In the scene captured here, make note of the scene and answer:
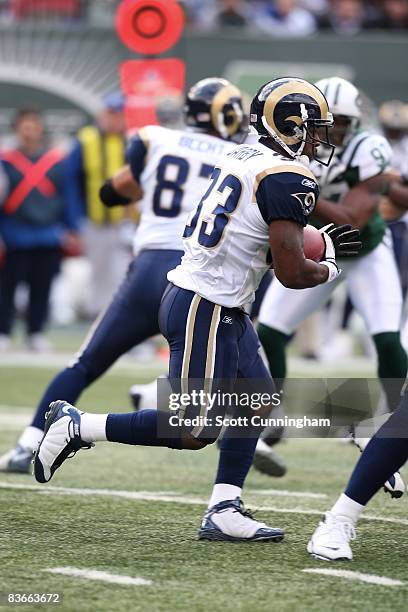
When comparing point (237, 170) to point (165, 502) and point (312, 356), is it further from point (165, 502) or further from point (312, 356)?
point (312, 356)

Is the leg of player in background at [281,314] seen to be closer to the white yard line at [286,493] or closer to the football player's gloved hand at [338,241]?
the white yard line at [286,493]

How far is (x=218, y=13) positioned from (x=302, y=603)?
12.2 m

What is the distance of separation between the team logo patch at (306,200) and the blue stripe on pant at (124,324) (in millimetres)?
1341

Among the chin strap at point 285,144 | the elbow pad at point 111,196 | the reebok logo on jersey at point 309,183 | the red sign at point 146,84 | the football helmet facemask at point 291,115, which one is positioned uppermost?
the football helmet facemask at point 291,115

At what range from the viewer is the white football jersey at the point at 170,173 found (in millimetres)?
5426

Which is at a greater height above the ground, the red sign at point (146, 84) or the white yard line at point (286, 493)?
the red sign at point (146, 84)

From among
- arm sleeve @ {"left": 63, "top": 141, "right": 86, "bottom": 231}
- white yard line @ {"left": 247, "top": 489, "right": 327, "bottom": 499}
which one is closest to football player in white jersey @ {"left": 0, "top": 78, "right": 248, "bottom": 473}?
white yard line @ {"left": 247, "top": 489, "right": 327, "bottom": 499}

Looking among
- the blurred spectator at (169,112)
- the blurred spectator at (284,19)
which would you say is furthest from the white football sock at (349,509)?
the blurred spectator at (284,19)

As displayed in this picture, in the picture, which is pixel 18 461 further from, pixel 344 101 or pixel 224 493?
pixel 344 101

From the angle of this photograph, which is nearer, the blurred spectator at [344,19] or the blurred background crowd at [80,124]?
the blurred background crowd at [80,124]

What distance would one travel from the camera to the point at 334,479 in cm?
573

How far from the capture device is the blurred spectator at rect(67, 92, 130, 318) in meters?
10.6

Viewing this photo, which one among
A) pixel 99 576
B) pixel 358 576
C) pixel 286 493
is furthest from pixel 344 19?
pixel 99 576

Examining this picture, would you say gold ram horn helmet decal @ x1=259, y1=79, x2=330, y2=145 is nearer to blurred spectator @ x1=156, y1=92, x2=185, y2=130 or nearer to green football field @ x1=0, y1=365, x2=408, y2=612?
green football field @ x1=0, y1=365, x2=408, y2=612
